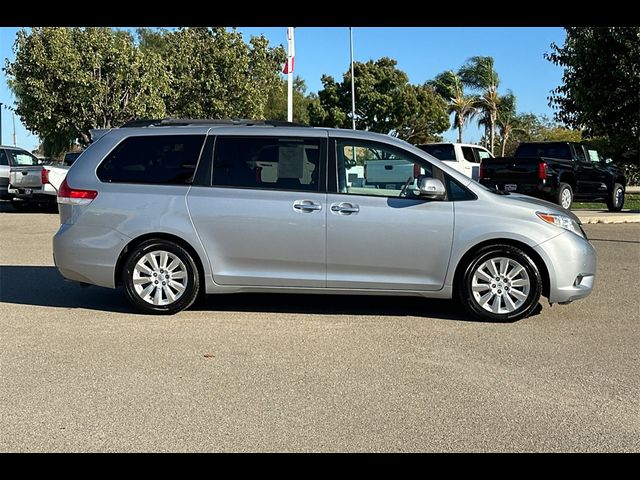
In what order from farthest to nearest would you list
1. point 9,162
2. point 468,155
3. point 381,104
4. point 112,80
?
point 381,104 → point 112,80 → point 468,155 → point 9,162

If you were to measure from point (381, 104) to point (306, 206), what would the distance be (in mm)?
40783

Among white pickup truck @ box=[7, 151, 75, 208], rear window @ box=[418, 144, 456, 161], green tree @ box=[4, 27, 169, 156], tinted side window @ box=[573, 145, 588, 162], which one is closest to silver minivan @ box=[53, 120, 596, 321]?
white pickup truck @ box=[7, 151, 75, 208]

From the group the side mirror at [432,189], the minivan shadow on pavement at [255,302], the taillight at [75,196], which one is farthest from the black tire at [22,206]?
the side mirror at [432,189]

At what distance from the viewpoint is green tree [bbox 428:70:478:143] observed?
160 feet

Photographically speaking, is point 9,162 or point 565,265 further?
point 9,162

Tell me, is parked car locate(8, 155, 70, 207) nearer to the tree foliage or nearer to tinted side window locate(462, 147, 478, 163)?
tinted side window locate(462, 147, 478, 163)

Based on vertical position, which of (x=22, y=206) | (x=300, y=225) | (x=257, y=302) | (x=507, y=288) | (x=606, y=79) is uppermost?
(x=606, y=79)

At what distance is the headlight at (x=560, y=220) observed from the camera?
6.69 metres

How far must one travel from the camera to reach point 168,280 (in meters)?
6.84

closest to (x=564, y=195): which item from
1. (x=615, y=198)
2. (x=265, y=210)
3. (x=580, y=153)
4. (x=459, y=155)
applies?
(x=580, y=153)

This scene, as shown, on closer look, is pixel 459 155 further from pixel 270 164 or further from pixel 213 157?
pixel 213 157
